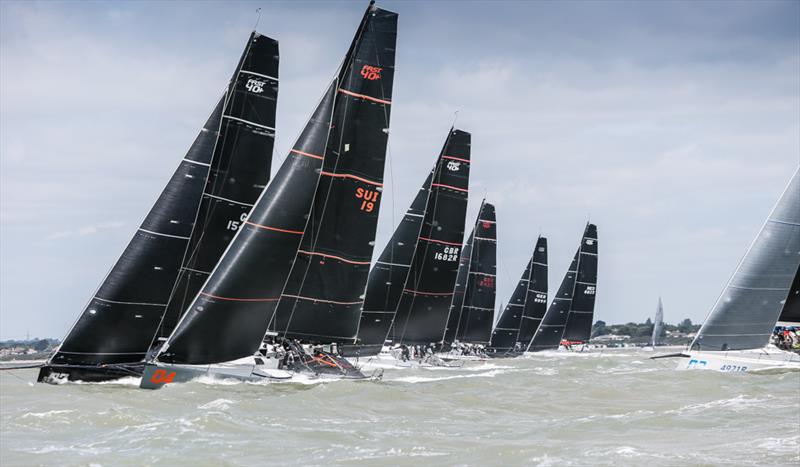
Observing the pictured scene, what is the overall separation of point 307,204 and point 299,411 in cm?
754

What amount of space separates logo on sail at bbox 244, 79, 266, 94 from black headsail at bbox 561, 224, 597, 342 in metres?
52.7

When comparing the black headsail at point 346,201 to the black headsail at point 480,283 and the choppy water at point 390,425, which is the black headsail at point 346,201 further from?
the black headsail at point 480,283

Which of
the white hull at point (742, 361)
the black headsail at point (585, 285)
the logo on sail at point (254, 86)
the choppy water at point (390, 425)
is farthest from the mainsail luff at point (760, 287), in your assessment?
the black headsail at point (585, 285)

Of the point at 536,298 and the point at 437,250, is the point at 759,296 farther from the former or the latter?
the point at 536,298

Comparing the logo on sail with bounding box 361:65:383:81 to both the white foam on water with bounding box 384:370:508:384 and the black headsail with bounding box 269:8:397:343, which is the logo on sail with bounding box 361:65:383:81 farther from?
the white foam on water with bounding box 384:370:508:384

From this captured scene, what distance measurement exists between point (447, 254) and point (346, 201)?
Answer: 690 inches

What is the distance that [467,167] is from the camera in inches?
1929

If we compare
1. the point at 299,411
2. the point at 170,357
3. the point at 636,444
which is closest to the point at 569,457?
the point at 636,444

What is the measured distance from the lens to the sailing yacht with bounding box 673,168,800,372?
41469mm

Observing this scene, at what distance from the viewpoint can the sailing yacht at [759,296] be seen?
4147 cm

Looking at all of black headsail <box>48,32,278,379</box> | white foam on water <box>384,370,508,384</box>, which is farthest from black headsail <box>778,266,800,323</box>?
black headsail <box>48,32,278,379</box>

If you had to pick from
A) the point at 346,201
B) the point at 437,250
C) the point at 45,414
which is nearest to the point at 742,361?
the point at 437,250

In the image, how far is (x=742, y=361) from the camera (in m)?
39.6

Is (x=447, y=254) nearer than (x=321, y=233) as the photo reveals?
No
